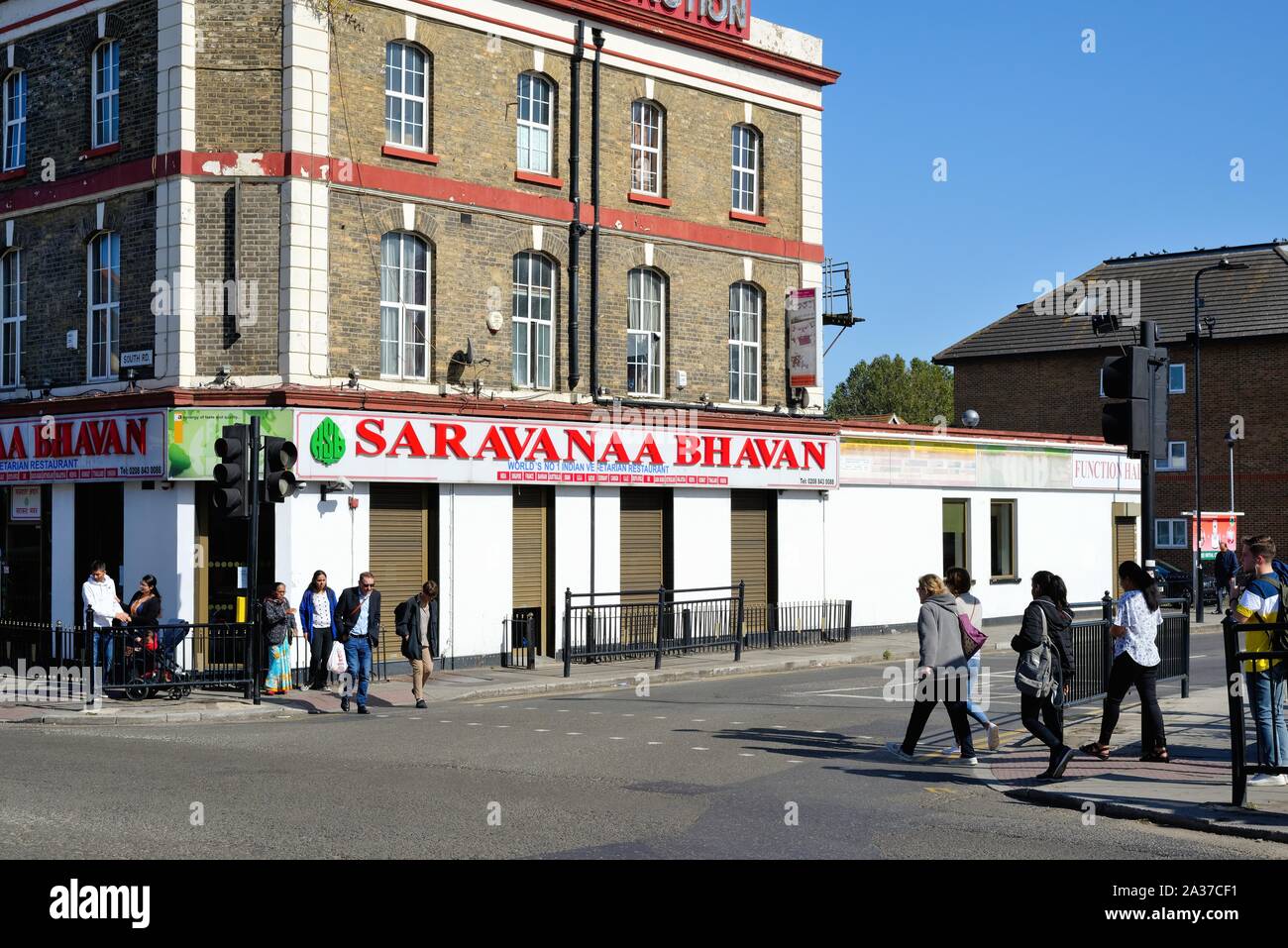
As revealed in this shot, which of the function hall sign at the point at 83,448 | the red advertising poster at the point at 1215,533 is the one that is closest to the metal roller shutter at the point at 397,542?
the function hall sign at the point at 83,448

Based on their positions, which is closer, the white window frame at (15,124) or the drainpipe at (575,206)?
the white window frame at (15,124)

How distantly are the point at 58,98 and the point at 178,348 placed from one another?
19.1 ft

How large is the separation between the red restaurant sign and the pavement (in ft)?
39.5

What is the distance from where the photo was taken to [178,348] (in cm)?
2216

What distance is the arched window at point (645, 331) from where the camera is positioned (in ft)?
89.2

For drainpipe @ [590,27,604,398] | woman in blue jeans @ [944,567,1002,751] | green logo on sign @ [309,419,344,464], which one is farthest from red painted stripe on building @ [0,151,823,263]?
woman in blue jeans @ [944,567,1002,751]

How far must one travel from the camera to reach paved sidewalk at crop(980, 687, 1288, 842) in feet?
34.7

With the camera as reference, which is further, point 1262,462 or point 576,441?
point 1262,462

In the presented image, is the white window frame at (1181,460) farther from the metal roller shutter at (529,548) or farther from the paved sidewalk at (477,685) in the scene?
the metal roller shutter at (529,548)

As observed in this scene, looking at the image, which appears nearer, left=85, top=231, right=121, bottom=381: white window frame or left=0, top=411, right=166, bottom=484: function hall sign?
left=0, top=411, right=166, bottom=484: function hall sign

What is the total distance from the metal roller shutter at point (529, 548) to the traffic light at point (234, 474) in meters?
7.38

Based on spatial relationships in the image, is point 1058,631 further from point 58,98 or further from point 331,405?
point 58,98

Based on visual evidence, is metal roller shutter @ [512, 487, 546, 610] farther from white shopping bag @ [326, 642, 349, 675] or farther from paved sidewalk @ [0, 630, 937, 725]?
white shopping bag @ [326, 642, 349, 675]
